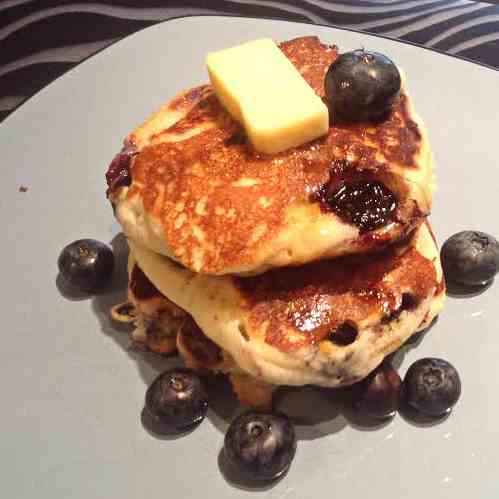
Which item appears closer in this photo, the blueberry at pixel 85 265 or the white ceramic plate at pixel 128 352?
the white ceramic plate at pixel 128 352

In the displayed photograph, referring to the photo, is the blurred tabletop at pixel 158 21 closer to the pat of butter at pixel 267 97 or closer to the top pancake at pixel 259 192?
the pat of butter at pixel 267 97

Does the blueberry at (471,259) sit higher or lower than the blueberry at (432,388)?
higher

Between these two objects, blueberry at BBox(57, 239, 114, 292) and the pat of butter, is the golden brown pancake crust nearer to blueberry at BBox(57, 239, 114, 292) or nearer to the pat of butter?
the pat of butter

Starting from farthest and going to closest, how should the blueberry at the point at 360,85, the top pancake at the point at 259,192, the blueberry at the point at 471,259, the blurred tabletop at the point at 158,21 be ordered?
the blurred tabletop at the point at 158,21 < the blueberry at the point at 471,259 < the blueberry at the point at 360,85 < the top pancake at the point at 259,192

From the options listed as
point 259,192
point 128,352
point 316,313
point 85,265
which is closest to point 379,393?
point 316,313

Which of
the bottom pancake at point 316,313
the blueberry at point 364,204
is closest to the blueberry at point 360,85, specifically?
the blueberry at point 364,204

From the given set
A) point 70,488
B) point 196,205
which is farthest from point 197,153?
point 70,488

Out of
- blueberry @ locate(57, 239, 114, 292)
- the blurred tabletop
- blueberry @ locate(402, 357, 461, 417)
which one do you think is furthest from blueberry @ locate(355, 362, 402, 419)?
the blurred tabletop

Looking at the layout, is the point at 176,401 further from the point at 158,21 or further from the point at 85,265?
the point at 158,21
